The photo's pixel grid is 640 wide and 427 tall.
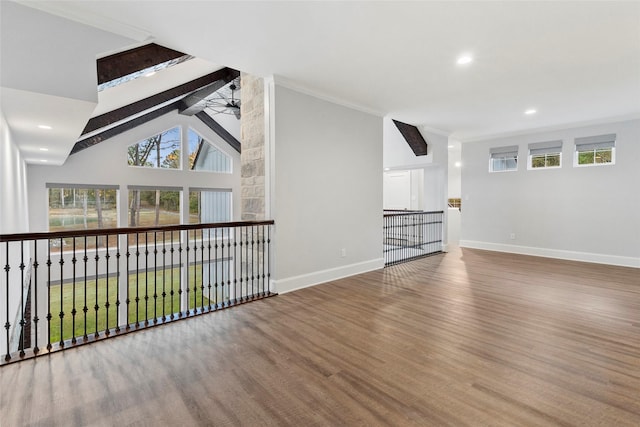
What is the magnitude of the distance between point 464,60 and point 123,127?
7.94 m

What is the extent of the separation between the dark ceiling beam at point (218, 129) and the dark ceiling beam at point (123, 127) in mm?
852

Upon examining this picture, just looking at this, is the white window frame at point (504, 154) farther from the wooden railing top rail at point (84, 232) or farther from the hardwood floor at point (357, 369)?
the wooden railing top rail at point (84, 232)

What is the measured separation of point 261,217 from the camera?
410cm

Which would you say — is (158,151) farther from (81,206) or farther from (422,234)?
(422,234)

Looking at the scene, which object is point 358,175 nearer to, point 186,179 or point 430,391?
point 430,391

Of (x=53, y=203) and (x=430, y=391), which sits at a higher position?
(x=53, y=203)

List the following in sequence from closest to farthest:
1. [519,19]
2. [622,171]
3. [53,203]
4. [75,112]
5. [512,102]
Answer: [519,19]
[75,112]
[512,102]
[622,171]
[53,203]

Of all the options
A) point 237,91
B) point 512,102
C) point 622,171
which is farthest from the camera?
point 237,91

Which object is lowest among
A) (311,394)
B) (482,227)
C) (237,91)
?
(311,394)

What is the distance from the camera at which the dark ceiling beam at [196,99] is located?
6280 millimetres

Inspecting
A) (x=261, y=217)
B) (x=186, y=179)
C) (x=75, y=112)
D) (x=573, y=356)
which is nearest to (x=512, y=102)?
(x=573, y=356)

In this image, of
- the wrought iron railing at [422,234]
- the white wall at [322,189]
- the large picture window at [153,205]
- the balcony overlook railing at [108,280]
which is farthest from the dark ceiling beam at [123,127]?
the wrought iron railing at [422,234]

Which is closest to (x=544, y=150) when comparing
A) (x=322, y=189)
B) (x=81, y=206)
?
(x=322, y=189)

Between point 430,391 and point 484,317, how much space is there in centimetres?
156
